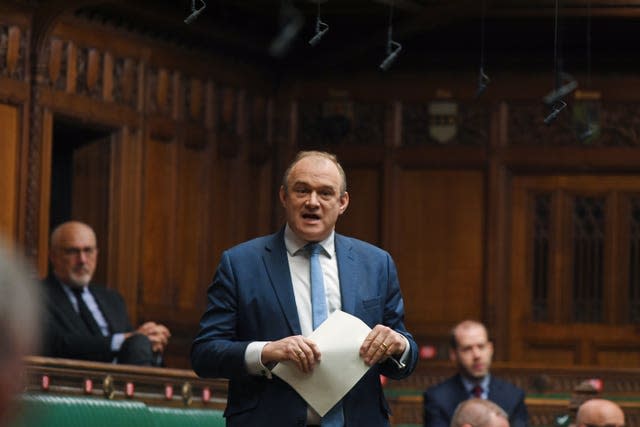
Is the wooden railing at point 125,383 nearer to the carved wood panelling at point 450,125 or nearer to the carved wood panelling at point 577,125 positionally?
the carved wood panelling at point 450,125

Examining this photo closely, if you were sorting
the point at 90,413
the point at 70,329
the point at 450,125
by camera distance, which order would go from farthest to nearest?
the point at 450,125
the point at 70,329
the point at 90,413

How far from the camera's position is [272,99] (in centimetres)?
1080

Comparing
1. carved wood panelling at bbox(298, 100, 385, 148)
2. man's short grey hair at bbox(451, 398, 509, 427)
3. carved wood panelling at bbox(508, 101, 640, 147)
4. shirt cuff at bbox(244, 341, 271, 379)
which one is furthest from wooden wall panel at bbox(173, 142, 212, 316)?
shirt cuff at bbox(244, 341, 271, 379)

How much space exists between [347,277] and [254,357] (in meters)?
0.31

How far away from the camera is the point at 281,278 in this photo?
3244 mm

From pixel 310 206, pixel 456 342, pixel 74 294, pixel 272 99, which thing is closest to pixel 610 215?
pixel 272 99

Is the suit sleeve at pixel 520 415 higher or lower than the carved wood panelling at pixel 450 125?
lower

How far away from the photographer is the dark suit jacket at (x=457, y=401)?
7090mm

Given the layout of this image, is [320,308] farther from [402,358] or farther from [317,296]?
[402,358]

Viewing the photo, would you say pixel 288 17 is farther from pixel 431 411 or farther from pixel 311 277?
pixel 311 277

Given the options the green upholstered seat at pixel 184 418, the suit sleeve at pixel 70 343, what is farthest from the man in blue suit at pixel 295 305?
the suit sleeve at pixel 70 343

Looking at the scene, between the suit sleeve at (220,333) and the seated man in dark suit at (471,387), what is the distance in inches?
156

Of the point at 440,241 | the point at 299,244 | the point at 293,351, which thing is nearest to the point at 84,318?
the point at 299,244

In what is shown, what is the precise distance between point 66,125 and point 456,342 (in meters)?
3.00
